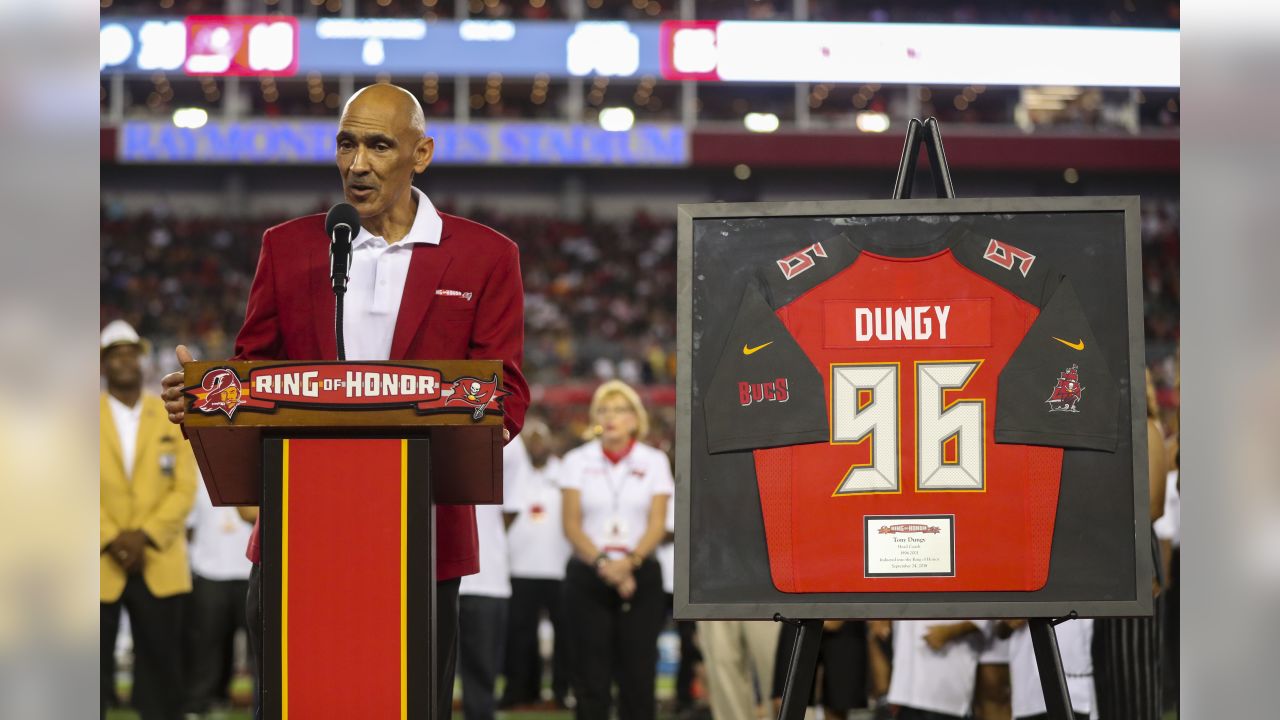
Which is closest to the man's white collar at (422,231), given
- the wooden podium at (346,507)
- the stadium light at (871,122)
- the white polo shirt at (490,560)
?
the wooden podium at (346,507)

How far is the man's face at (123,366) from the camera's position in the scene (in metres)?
7.11

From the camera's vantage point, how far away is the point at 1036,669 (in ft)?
19.0

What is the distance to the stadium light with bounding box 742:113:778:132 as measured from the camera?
94.3 feet

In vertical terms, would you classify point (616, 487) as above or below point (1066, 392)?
below

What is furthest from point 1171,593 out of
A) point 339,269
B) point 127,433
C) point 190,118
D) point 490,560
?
point 190,118

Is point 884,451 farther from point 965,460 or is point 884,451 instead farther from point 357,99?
point 357,99

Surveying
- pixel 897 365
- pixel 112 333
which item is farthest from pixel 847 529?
pixel 112 333

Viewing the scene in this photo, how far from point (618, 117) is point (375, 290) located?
2513 cm

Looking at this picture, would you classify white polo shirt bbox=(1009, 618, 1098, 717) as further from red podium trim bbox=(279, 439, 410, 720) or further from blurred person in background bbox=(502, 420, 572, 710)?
blurred person in background bbox=(502, 420, 572, 710)

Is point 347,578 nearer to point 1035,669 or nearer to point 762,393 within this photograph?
point 762,393

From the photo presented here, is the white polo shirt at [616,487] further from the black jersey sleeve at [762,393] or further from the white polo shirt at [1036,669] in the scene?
the black jersey sleeve at [762,393]

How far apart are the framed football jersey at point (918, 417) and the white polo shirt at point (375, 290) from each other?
0.70 meters

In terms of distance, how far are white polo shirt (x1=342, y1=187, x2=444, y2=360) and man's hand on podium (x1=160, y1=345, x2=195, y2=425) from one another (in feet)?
1.69

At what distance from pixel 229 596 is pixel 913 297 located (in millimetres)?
7253
